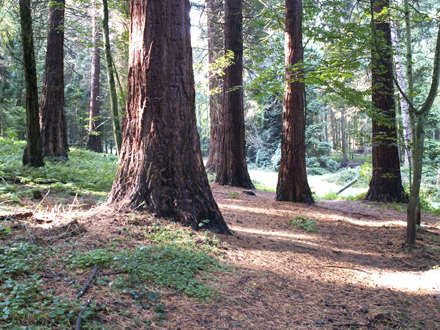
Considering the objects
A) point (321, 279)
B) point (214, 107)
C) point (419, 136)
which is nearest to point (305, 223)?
point (321, 279)

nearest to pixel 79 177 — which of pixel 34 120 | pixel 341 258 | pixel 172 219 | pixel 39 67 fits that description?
pixel 34 120

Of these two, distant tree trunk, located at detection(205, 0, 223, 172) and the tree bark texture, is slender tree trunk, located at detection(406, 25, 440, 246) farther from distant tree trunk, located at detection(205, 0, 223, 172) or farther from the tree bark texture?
distant tree trunk, located at detection(205, 0, 223, 172)

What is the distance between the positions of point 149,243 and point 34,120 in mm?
4859

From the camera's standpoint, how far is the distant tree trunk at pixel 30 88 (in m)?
6.42

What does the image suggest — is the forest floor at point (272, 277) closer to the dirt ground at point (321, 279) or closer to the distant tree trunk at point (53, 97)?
the dirt ground at point (321, 279)

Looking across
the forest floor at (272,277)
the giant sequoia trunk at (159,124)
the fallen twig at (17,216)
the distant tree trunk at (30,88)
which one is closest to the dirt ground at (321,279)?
the forest floor at (272,277)

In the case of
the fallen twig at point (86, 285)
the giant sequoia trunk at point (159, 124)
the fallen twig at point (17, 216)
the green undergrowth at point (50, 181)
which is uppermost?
the giant sequoia trunk at point (159, 124)

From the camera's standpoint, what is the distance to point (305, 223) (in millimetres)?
6336

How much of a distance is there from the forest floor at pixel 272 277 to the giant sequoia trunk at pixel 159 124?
0.35 metres

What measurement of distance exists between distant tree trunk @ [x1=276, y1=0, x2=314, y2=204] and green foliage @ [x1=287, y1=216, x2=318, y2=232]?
1.51 m

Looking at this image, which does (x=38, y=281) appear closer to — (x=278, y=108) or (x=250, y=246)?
(x=250, y=246)

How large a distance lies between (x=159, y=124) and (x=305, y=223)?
3744 mm

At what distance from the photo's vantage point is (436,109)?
77.8 ft

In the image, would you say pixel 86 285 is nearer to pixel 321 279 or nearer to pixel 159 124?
pixel 159 124
